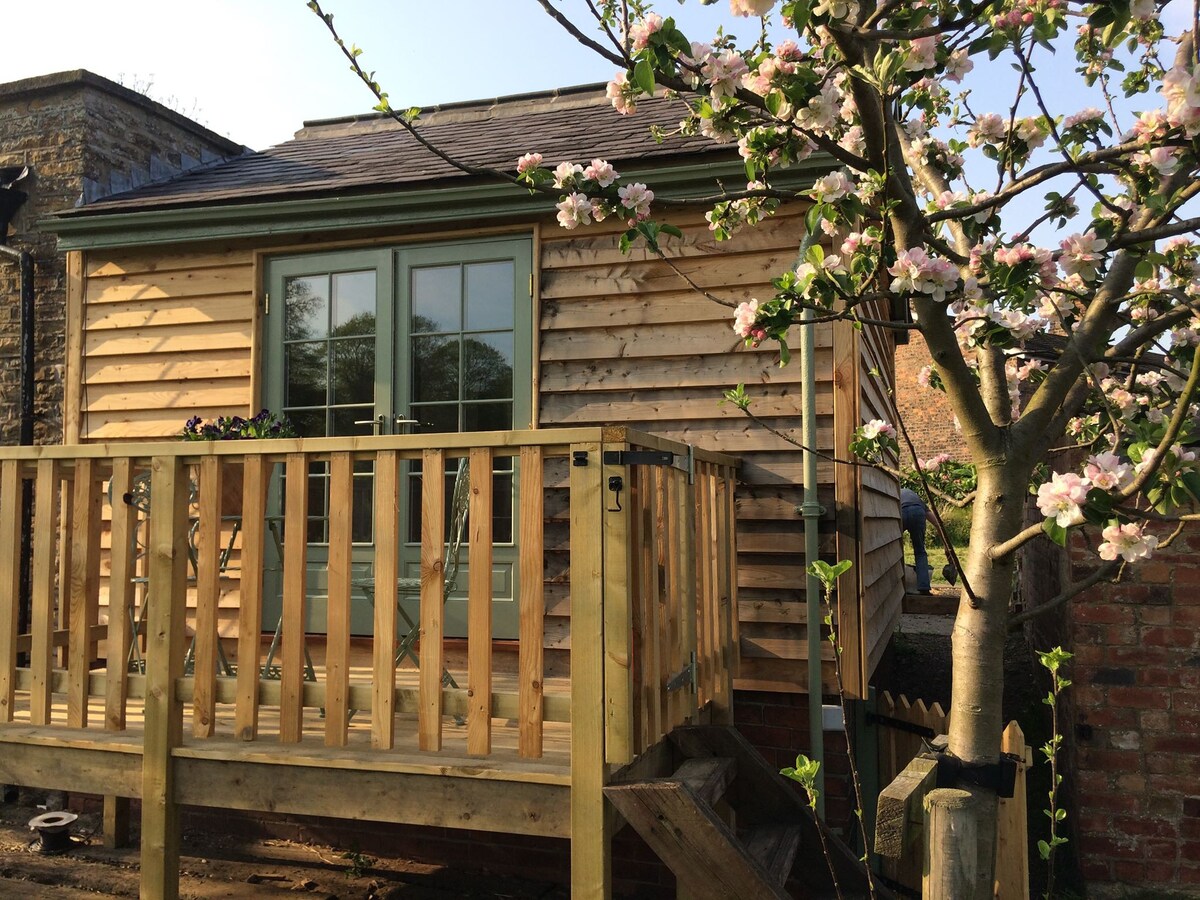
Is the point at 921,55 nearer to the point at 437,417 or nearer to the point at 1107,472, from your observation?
the point at 1107,472

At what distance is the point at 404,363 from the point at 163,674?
7.20 feet

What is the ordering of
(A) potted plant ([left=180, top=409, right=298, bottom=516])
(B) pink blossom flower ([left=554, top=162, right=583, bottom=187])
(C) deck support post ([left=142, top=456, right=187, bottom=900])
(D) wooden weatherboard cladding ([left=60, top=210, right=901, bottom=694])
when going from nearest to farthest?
(B) pink blossom flower ([left=554, top=162, right=583, bottom=187]) → (C) deck support post ([left=142, top=456, right=187, bottom=900]) → (A) potted plant ([left=180, top=409, right=298, bottom=516]) → (D) wooden weatherboard cladding ([left=60, top=210, right=901, bottom=694])

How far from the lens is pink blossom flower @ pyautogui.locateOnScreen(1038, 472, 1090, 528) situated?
178 cm

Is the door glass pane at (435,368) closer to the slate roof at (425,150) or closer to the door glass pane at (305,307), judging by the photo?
the door glass pane at (305,307)

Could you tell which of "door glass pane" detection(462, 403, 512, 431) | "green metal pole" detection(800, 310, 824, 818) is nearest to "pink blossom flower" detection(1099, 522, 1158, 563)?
"green metal pole" detection(800, 310, 824, 818)

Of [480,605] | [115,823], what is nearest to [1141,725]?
[480,605]

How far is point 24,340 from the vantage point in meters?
6.20

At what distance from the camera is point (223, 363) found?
536 centimetres

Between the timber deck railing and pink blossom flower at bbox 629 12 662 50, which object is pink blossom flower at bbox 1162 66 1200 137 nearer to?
pink blossom flower at bbox 629 12 662 50

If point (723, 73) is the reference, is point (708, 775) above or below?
below

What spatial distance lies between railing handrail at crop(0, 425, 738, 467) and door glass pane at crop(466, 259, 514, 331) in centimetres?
171

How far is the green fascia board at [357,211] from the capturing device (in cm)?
459

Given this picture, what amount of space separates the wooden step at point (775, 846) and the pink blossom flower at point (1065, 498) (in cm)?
164

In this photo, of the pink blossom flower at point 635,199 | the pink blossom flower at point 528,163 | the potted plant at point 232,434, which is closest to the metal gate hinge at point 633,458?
the pink blossom flower at point 635,199
